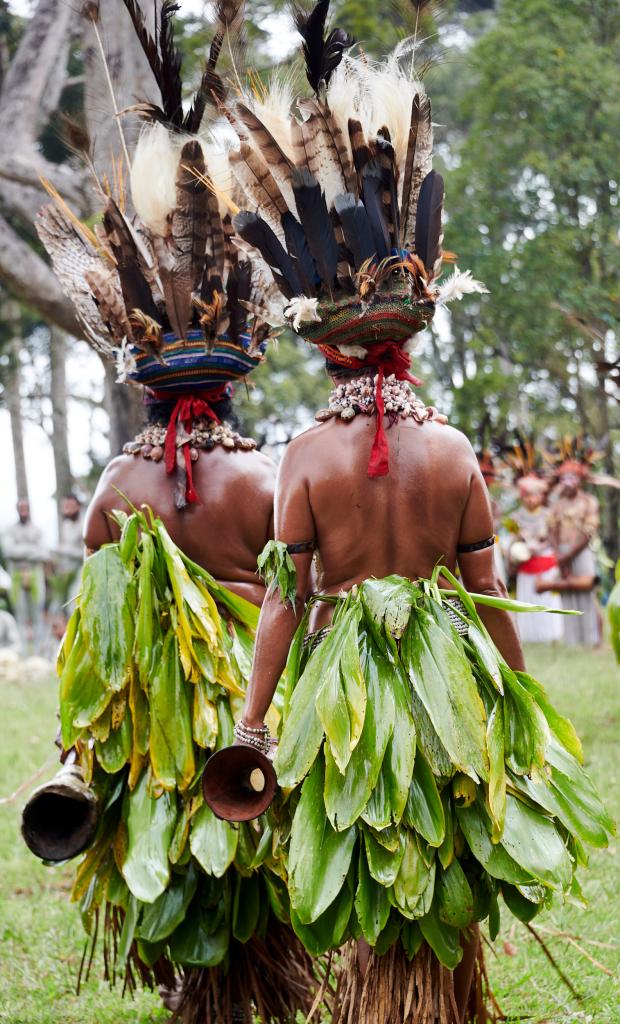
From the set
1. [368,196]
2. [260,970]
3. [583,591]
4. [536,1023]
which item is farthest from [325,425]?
[583,591]

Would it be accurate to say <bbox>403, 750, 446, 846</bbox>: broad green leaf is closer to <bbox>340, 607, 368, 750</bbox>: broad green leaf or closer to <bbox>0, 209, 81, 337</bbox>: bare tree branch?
<bbox>340, 607, 368, 750</bbox>: broad green leaf

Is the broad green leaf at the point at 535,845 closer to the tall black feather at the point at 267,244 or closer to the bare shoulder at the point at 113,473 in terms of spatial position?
the tall black feather at the point at 267,244

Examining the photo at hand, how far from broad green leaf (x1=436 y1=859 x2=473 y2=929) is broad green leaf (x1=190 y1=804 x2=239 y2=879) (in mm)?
765

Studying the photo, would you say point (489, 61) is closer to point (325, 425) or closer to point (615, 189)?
point (615, 189)

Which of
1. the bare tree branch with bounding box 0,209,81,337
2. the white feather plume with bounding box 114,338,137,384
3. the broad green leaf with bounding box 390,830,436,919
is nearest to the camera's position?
the broad green leaf with bounding box 390,830,436,919

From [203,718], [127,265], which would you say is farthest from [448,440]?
[127,265]

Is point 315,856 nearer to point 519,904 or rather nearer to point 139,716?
point 519,904

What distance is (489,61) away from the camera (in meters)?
17.7

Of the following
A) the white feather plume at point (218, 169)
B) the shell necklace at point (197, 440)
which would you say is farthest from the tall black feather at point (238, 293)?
the shell necklace at point (197, 440)

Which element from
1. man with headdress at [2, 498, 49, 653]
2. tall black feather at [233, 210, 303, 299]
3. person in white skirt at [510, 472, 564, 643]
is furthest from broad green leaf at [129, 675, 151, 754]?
person in white skirt at [510, 472, 564, 643]

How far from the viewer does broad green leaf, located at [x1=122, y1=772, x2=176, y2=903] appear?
10.8 ft

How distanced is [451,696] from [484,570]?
49cm

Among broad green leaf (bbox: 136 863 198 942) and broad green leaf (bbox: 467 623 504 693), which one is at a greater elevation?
broad green leaf (bbox: 467 623 504 693)

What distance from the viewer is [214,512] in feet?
12.5
